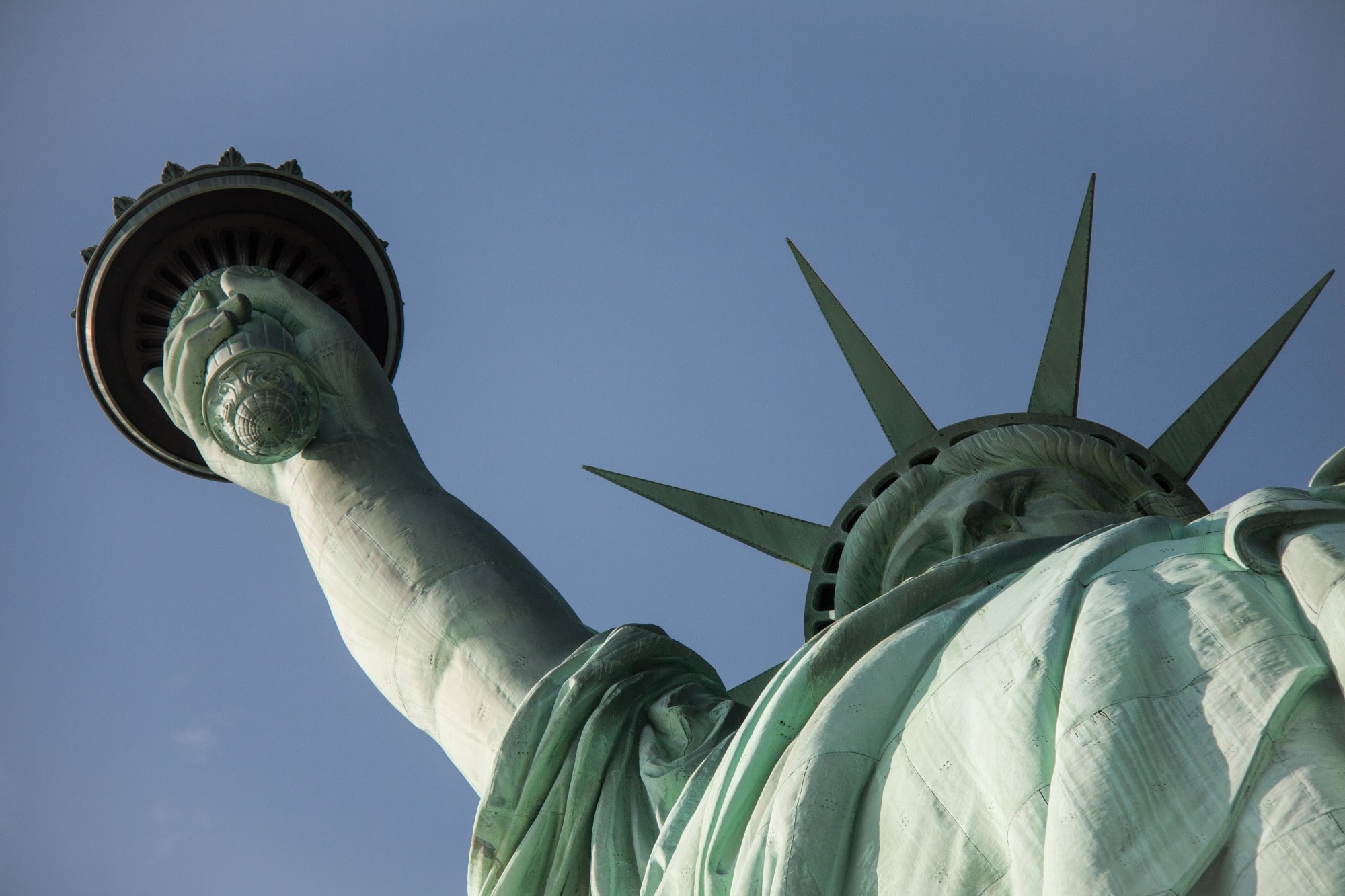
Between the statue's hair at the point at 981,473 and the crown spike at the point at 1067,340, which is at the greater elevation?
the crown spike at the point at 1067,340

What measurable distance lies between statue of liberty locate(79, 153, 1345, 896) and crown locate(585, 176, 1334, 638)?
0.02 metres

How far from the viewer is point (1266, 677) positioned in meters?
3.91

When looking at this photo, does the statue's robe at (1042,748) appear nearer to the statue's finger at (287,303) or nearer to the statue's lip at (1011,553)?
the statue's lip at (1011,553)

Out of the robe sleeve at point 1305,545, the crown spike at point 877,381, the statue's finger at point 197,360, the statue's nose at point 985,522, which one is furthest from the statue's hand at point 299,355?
the robe sleeve at point 1305,545

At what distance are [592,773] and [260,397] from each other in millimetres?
3412

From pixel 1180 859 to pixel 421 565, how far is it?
4716mm

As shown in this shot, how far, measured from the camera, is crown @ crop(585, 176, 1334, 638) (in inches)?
337

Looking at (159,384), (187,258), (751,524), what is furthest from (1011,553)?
(187,258)

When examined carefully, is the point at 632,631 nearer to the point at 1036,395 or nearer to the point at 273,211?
the point at 1036,395

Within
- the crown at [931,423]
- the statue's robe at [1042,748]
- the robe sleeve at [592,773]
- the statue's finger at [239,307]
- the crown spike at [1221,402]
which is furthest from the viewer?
the statue's finger at [239,307]

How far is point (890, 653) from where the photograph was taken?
5.10 metres

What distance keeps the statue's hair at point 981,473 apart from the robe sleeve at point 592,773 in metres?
1.48

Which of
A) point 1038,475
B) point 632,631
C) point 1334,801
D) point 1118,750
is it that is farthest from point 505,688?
point 1334,801

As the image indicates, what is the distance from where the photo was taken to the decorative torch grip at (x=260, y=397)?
8.75 m
